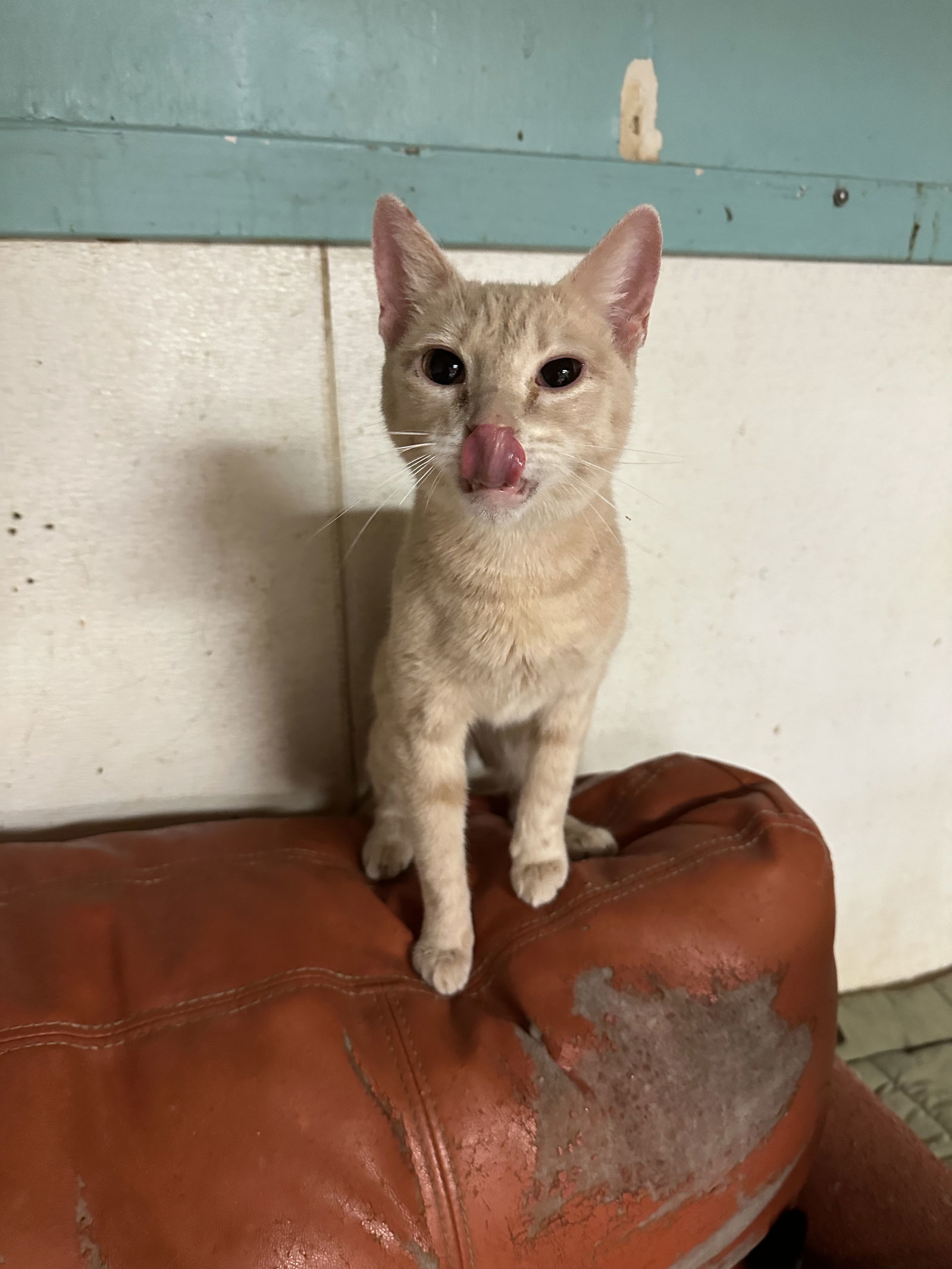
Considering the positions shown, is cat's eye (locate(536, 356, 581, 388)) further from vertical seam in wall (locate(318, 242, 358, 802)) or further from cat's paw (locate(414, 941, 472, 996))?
cat's paw (locate(414, 941, 472, 996))

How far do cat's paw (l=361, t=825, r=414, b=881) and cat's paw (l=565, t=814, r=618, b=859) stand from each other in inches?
8.6

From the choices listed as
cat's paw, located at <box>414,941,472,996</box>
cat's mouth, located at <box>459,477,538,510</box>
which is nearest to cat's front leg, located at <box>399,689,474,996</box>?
cat's paw, located at <box>414,941,472,996</box>

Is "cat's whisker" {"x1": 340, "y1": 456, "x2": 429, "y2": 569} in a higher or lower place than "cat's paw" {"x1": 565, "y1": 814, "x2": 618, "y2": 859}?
higher

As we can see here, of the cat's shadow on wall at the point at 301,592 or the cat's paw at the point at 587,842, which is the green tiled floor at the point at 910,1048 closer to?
the cat's paw at the point at 587,842

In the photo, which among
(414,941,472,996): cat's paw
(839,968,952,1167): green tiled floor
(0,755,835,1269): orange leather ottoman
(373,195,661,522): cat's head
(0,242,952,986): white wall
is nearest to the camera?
(0,755,835,1269): orange leather ottoman

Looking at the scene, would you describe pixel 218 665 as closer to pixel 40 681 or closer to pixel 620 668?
pixel 40 681

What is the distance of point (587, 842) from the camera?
974mm

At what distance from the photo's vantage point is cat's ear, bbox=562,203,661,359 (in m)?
0.72

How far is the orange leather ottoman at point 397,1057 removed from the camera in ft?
1.83

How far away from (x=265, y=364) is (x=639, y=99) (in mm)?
604

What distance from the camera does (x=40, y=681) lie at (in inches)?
39.1

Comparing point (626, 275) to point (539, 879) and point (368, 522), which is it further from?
point (539, 879)

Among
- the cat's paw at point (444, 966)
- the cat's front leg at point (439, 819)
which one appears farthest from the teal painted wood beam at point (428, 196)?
the cat's paw at point (444, 966)

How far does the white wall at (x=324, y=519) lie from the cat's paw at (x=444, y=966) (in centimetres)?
46
